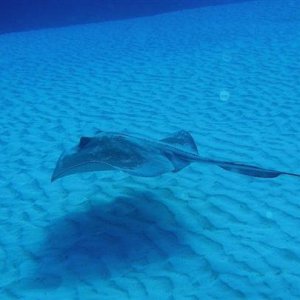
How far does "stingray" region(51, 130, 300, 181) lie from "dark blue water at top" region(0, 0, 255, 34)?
17.2 metres

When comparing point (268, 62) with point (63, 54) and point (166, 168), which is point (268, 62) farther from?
point (166, 168)

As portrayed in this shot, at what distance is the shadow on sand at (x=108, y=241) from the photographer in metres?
3.32

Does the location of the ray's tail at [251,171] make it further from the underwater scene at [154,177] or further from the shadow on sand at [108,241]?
the shadow on sand at [108,241]

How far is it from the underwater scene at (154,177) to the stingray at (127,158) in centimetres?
2

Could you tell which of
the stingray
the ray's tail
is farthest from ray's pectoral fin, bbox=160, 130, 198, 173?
the ray's tail

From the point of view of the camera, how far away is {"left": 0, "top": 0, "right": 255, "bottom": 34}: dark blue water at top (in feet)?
62.5

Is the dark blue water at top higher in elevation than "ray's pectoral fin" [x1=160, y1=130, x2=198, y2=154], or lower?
higher

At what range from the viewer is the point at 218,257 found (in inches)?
133

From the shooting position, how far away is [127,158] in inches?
131

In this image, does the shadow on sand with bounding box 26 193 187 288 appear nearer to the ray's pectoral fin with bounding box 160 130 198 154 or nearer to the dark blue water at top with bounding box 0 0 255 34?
the ray's pectoral fin with bounding box 160 130 198 154

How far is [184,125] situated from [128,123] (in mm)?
952

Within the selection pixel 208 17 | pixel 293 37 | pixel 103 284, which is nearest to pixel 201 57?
pixel 293 37

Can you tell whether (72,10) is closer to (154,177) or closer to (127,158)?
(154,177)

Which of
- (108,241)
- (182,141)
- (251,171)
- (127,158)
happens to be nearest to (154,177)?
(182,141)
